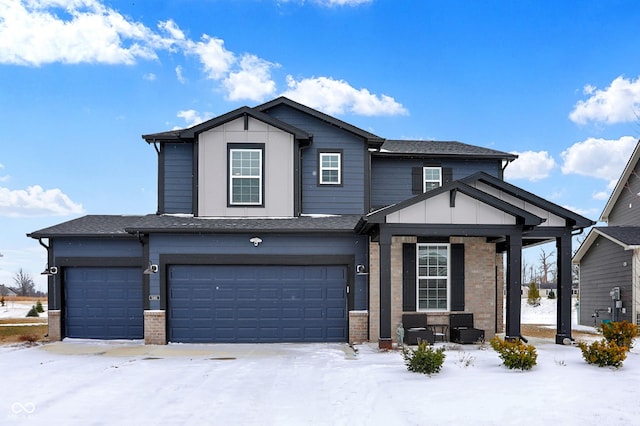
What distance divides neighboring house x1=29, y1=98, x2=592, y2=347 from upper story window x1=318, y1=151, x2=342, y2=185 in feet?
0.10

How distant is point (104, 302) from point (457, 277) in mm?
10774

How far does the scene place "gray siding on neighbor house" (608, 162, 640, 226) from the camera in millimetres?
23375

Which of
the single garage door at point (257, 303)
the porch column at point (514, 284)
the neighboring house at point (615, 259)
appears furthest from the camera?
the neighboring house at point (615, 259)

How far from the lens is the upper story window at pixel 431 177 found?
1827 centimetres

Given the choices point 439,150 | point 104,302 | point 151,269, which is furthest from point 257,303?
point 439,150

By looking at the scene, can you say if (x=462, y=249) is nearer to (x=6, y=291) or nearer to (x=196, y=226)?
(x=196, y=226)

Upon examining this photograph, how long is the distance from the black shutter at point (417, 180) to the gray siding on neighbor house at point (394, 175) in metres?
0.10

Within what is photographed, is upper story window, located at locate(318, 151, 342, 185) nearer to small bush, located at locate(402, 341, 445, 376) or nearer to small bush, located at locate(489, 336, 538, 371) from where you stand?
small bush, located at locate(402, 341, 445, 376)

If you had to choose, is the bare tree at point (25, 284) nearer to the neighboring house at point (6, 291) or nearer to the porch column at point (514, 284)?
the neighboring house at point (6, 291)

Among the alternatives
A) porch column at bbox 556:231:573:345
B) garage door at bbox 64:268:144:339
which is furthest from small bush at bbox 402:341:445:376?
garage door at bbox 64:268:144:339

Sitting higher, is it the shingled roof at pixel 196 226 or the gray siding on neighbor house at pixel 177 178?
the gray siding on neighbor house at pixel 177 178

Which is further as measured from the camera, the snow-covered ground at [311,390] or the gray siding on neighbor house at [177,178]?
the gray siding on neighbor house at [177,178]

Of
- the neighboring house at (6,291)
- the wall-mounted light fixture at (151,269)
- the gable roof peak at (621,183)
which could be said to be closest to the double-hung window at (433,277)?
the wall-mounted light fixture at (151,269)

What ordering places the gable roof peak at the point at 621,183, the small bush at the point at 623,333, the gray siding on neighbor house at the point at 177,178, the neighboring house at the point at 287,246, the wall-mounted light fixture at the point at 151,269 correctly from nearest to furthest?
1. the small bush at the point at 623,333
2. the neighboring house at the point at 287,246
3. the wall-mounted light fixture at the point at 151,269
4. the gray siding on neighbor house at the point at 177,178
5. the gable roof peak at the point at 621,183
